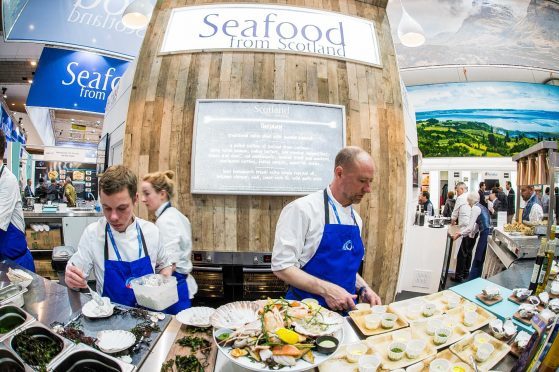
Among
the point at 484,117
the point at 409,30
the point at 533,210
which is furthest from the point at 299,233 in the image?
the point at 484,117

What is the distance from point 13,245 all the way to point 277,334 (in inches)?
115

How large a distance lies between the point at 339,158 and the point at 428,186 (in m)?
14.4

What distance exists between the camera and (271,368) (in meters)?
0.98

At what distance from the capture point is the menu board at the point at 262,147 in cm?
308

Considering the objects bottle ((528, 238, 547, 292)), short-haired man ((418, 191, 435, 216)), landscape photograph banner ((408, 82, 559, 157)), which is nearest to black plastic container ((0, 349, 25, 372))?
bottle ((528, 238, 547, 292))

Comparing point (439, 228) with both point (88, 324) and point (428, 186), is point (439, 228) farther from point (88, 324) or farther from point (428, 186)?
point (428, 186)

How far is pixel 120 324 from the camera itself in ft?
4.51

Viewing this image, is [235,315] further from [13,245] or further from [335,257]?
[13,245]

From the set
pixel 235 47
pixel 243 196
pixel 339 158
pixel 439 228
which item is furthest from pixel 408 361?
pixel 439 228

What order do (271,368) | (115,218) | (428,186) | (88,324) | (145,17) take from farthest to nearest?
(428,186), (145,17), (115,218), (88,324), (271,368)

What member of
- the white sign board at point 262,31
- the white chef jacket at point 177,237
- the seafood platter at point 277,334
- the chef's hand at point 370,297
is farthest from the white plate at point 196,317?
the white sign board at point 262,31

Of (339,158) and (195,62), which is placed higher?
(195,62)

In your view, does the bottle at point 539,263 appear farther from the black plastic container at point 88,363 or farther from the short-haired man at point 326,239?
the black plastic container at point 88,363

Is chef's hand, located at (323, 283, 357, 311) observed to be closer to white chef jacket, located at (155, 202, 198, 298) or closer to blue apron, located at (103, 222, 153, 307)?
blue apron, located at (103, 222, 153, 307)
